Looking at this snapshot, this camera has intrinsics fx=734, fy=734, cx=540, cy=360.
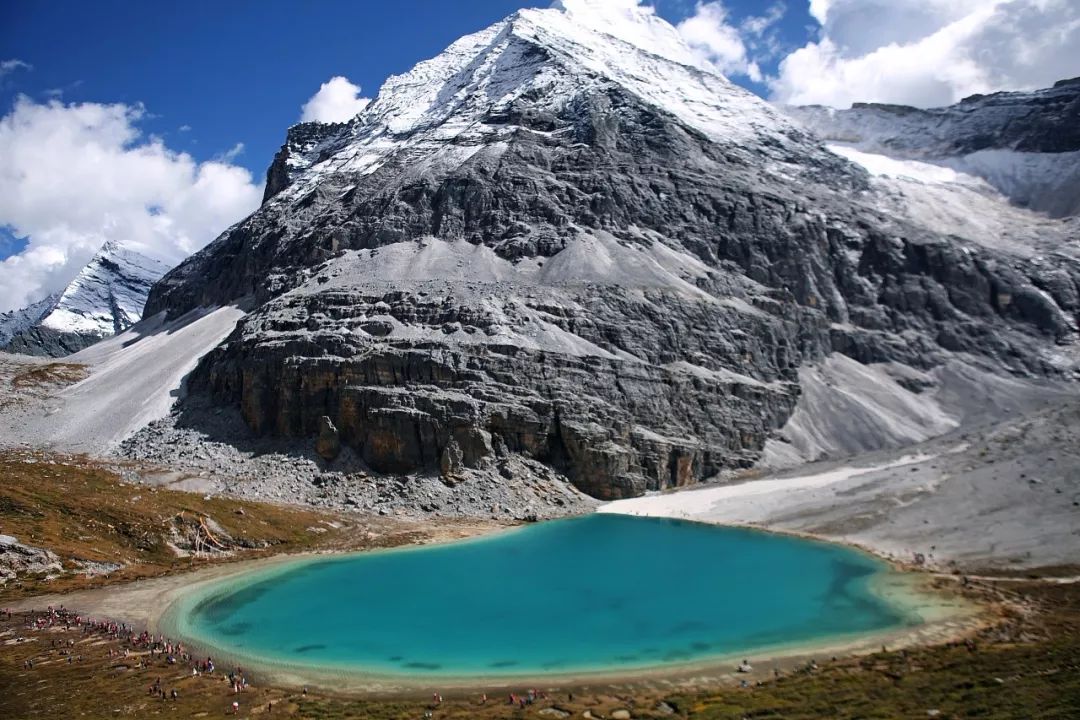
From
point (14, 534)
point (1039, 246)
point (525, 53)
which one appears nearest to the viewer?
point (14, 534)

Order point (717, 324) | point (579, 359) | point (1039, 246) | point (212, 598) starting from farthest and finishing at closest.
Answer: point (1039, 246) < point (717, 324) < point (579, 359) < point (212, 598)

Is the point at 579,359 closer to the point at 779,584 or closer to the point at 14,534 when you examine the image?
the point at 779,584

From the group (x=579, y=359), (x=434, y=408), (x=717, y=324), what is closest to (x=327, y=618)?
(x=434, y=408)

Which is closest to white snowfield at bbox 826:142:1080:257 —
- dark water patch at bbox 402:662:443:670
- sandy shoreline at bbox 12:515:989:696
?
sandy shoreline at bbox 12:515:989:696

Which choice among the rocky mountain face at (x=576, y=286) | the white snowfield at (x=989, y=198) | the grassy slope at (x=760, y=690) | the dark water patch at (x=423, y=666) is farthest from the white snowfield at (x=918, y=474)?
the white snowfield at (x=989, y=198)

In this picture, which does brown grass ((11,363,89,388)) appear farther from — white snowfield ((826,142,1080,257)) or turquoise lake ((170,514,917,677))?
white snowfield ((826,142,1080,257))

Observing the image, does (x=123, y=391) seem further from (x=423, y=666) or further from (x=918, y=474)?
(x=918, y=474)
